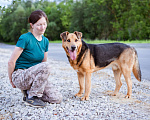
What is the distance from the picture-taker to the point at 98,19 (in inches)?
1512

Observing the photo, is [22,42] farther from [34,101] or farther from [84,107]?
[84,107]

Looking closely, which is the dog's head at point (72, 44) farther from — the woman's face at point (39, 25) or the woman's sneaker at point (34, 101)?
the woman's sneaker at point (34, 101)

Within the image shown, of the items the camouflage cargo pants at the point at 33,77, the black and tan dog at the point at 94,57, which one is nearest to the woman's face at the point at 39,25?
the black and tan dog at the point at 94,57

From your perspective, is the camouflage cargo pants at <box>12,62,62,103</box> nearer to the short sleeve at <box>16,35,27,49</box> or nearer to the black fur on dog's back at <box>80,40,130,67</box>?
the short sleeve at <box>16,35,27,49</box>

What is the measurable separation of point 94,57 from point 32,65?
4.94 ft

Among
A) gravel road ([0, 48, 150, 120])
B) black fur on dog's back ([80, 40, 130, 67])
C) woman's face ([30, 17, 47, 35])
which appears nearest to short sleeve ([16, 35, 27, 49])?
woman's face ([30, 17, 47, 35])

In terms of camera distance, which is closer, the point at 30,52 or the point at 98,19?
the point at 30,52

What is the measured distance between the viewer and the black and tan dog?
14.3 feet

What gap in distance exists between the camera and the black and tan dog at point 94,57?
171 inches

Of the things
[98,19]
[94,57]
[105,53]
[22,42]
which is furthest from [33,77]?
[98,19]

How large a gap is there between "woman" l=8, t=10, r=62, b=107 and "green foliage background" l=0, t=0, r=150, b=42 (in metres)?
25.3

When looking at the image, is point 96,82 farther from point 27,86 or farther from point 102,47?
point 27,86

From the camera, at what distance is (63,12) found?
48500 millimetres

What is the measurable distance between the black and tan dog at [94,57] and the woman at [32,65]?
642 mm
